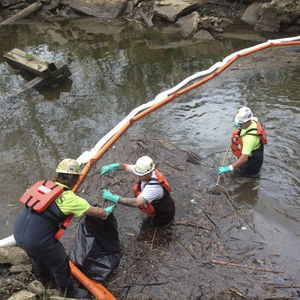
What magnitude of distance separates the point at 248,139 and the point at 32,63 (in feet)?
24.1

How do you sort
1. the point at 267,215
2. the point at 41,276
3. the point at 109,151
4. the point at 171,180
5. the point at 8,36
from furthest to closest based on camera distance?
1. the point at 8,36
2. the point at 109,151
3. the point at 171,180
4. the point at 267,215
5. the point at 41,276

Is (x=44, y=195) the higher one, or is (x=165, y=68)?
(x=44, y=195)

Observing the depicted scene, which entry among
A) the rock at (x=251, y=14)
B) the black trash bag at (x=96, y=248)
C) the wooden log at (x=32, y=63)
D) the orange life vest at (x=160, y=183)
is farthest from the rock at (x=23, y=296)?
the rock at (x=251, y=14)

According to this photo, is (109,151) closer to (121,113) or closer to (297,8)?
(121,113)

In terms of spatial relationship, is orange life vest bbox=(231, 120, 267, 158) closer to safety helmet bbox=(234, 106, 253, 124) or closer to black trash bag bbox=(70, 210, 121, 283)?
safety helmet bbox=(234, 106, 253, 124)

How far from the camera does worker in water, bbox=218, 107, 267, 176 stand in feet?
15.2

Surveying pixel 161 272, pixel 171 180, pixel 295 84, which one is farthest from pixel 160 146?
pixel 295 84

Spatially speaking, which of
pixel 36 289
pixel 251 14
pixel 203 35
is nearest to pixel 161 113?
pixel 36 289

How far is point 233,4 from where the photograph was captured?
1416 cm

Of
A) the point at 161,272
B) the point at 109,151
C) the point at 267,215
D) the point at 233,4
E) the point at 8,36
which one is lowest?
the point at 267,215

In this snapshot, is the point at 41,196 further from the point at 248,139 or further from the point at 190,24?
the point at 190,24

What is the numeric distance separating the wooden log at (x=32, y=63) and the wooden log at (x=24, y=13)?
691 centimetres

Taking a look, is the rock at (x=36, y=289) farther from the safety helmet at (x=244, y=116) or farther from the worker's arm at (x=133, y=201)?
the safety helmet at (x=244, y=116)

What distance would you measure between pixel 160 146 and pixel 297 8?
372 inches
